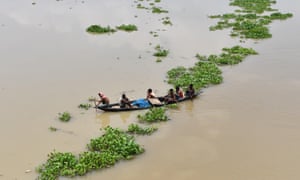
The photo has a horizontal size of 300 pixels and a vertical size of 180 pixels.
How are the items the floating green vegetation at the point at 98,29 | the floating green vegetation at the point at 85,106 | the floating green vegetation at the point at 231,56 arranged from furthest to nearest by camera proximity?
the floating green vegetation at the point at 98,29 → the floating green vegetation at the point at 231,56 → the floating green vegetation at the point at 85,106

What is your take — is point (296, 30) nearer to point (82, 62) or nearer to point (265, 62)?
point (265, 62)

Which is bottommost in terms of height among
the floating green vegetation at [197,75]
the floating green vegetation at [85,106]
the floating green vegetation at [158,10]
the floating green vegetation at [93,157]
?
the floating green vegetation at [93,157]

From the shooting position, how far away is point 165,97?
1552 centimetres

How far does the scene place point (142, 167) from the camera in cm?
1152

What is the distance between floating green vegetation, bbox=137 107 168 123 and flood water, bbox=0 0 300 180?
0.27m

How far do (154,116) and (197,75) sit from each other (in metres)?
4.46

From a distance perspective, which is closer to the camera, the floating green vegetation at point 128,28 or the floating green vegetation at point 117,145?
the floating green vegetation at point 117,145

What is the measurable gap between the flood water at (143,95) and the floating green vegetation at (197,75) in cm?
47

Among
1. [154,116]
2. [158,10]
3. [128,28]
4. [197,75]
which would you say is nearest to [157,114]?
[154,116]

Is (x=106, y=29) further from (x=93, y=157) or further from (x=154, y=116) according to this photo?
(x=93, y=157)

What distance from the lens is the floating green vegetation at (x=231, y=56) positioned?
19653 millimetres

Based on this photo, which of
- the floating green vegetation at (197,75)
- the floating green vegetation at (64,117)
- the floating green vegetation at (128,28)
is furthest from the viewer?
the floating green vegetation at (128,28)

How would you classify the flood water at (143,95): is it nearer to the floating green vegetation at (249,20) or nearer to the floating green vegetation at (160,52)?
the floating green vegetation at (160,52)

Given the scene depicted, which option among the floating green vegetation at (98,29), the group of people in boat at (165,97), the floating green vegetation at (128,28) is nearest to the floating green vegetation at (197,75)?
the group of people in boat at (165,97)
